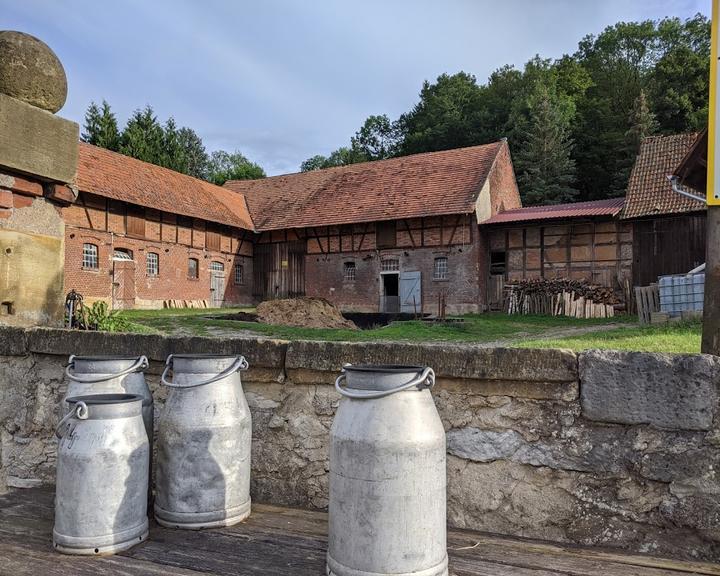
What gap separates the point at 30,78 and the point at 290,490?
117 inches

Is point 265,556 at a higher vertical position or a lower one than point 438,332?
lower

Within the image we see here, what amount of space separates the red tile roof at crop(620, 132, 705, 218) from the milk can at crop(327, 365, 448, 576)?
19.4 meters

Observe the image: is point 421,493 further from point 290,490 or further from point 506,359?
point 290,490

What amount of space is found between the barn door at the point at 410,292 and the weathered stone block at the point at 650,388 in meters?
20.4

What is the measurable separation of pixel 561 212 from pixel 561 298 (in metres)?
4.20

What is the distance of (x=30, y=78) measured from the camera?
131 inches

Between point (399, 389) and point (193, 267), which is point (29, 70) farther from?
point (193, 267)

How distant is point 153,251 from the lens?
22766mm

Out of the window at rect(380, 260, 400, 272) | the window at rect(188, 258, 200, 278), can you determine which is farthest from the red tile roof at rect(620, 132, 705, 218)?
the window at rect(188, 258, 200, 278)

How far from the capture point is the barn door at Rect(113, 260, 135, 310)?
21.2m

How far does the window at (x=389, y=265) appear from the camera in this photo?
934 inches

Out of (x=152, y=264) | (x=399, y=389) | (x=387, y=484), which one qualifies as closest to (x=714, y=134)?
(x=399, y=389)

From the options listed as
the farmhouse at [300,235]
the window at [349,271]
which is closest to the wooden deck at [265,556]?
the farmhouse at [300,235]

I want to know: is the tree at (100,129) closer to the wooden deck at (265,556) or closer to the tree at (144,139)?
the tree at (144,139)
